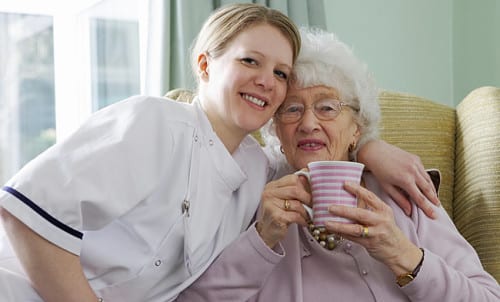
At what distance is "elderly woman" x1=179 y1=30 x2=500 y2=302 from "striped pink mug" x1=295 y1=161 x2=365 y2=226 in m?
0.02

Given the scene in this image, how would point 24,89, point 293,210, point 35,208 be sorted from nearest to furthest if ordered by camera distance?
point 35,208, point 293,210, point 24,89

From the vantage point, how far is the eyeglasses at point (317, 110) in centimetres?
154

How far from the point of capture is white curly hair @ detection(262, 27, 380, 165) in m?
1.55

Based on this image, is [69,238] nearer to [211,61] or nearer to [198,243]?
[198,243]

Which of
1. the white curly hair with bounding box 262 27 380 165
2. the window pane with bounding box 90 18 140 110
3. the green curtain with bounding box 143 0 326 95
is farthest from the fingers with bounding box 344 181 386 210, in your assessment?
the window pane with bounding box 90 18 140 110

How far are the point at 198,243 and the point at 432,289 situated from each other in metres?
0.46

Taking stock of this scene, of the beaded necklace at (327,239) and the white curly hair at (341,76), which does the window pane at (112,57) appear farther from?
the beaded necklace at (327,239)

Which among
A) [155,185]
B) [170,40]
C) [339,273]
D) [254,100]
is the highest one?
[170,40]

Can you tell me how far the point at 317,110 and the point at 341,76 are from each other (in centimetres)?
11

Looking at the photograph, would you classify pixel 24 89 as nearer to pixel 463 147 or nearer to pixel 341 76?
pixel 341 76

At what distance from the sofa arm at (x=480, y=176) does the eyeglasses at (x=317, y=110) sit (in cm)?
46

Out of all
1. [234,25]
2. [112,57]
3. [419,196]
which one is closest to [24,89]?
[112,57]

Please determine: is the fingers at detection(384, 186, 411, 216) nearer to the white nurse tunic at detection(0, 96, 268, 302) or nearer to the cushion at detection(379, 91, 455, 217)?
the white nurse tunic at detection(0, 96, 268, 302)

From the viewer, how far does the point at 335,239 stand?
1507 millimetres
